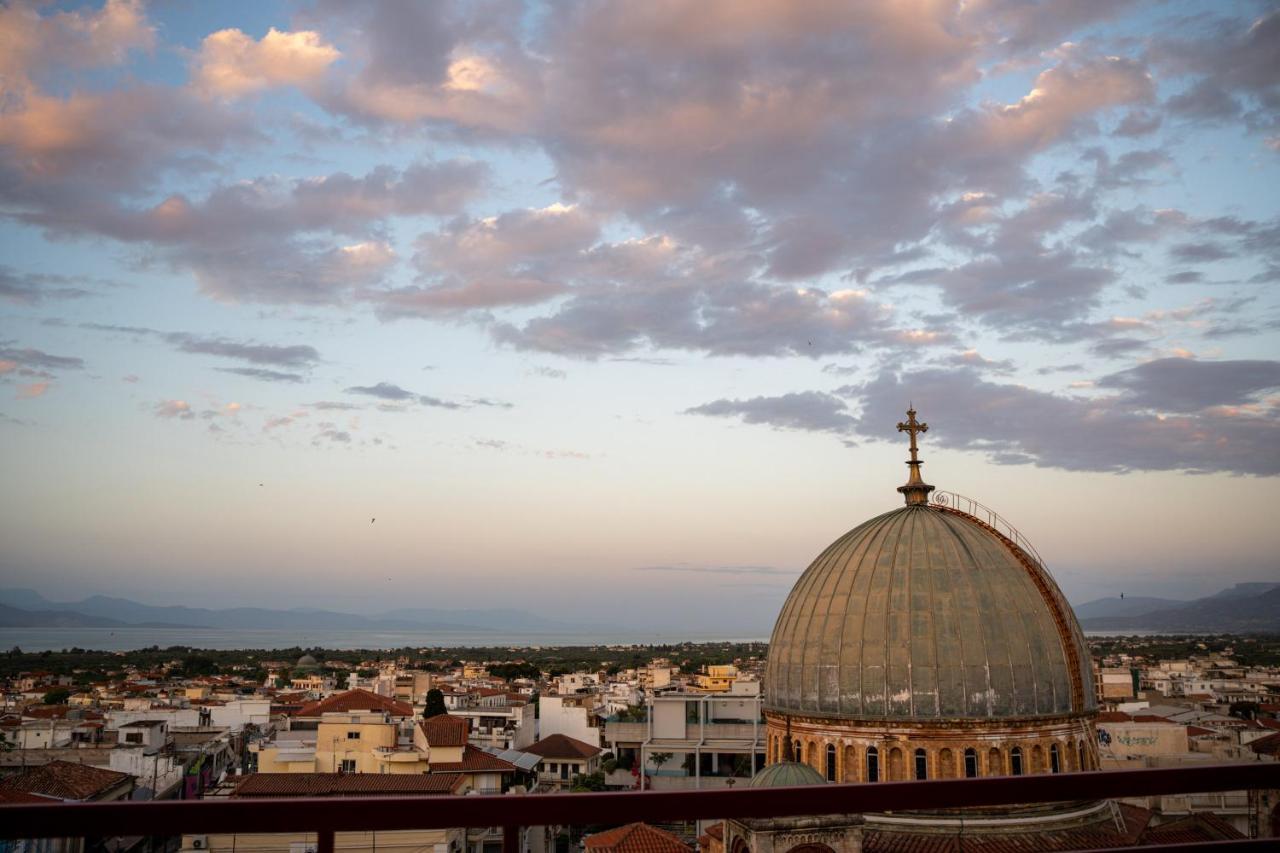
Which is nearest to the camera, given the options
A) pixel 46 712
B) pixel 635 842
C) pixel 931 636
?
pixel 931 636

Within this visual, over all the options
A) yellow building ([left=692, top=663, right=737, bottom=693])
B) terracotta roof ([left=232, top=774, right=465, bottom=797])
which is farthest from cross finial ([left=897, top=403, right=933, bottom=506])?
yellow building ([left=692, top=663, right=737, bottom=693])

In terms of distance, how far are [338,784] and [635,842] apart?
1097 cm

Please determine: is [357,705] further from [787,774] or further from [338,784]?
[787,774]

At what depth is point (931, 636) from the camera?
23297mm

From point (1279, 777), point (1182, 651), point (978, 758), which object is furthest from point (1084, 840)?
point (1182, 651)

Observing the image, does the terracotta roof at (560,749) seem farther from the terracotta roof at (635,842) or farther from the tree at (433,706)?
the terracotta roof at (635,842)

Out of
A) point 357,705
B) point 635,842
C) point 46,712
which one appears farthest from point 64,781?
point 46,712

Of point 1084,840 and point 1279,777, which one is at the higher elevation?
point 1279,777

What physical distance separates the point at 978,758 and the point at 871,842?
10.1 ft

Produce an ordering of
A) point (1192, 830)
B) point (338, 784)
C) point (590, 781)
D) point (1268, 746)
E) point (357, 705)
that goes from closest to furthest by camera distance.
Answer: point (1192, 830) < point (338, 784) < point (1268, 746) < point (357, 705) < point (590, 781)

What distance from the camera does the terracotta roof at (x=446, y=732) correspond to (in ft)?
135

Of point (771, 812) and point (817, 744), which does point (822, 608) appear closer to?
point (817, 744)

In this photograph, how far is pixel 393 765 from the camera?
40844 mm

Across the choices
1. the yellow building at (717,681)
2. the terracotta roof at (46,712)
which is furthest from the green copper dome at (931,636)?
the yellow building at (717,681)
